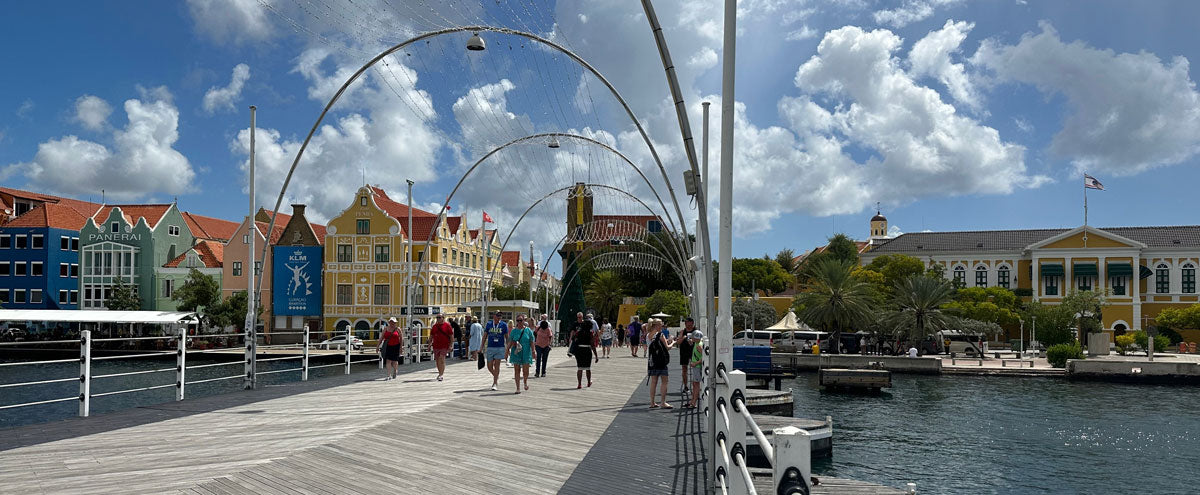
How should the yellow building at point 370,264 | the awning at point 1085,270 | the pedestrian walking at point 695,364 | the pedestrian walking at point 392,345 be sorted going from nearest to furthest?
the pedestrian walking at point 695,364
the pedestrian walking at point 392,345
the yellow building at point 370,264
the awning at point 1085,270

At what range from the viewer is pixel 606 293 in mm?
83500

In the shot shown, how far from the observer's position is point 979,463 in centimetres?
2386

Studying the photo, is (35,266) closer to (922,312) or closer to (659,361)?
(922,312)

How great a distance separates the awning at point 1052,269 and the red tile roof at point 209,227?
7356cm

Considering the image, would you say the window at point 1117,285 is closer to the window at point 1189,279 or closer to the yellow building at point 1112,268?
the yellow building at point 1112,268

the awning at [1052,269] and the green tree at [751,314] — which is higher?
the awning at [1052,269]

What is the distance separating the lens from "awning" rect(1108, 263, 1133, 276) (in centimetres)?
8000

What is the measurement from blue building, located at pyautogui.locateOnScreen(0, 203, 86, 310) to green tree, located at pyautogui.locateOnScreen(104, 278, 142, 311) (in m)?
5.31

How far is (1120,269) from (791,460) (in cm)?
8957

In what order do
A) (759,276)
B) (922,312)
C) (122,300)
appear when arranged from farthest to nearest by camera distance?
1. (759,276)
2. (122,300)
3. (922,312)

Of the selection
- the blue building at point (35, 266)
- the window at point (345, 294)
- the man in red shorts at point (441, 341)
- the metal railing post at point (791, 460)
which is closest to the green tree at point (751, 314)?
the window at point (345, 294)

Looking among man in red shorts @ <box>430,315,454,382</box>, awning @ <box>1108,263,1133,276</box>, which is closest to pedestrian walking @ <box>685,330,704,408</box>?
man in red shorts @ <box>430,315,454,382</box>

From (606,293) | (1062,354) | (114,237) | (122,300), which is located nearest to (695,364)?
(1062,354)

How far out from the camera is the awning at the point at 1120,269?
8000cm
